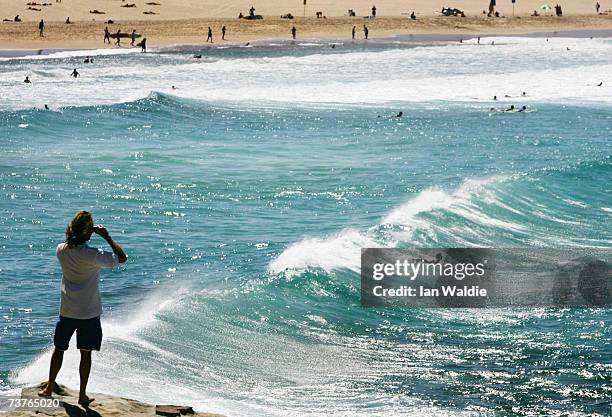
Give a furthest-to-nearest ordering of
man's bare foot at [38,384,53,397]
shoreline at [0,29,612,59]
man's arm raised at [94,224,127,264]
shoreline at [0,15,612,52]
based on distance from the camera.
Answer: shoreline at [0,15,612,52], shoreline at [0,29,612,59], man's bare foot at [38,384,53,397], man's arm raised at [94,224,127,264]

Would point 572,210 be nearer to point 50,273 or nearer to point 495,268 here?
point 495,268

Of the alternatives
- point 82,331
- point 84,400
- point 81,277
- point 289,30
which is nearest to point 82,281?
point 81,277

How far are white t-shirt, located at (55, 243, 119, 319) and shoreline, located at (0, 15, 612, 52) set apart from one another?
59.2 m

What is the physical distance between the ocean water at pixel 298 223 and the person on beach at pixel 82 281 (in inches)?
87.9

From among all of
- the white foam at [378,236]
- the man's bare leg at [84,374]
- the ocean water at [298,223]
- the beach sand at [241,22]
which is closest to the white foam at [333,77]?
the ocean water at [298,223]

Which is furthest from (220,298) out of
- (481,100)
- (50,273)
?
(481,100)

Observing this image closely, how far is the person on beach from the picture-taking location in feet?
33.6

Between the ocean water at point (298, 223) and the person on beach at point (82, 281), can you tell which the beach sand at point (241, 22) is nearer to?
the ocean water at point (298, 223)

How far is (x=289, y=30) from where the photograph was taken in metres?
81.8

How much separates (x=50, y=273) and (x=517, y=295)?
25.2 ft

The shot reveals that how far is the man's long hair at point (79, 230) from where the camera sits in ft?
33.4

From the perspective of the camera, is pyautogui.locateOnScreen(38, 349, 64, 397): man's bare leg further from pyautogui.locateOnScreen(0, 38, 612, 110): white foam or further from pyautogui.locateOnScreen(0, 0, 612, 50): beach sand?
pyautogui.locateOnScreen(0, 0, 612, 50): beach sand

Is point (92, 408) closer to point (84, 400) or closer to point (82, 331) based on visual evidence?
point (84, 400)

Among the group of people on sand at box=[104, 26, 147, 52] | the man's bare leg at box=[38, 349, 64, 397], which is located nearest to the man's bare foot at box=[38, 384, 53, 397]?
the man's bare leg at box=[38, 349, 64, 397]
